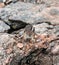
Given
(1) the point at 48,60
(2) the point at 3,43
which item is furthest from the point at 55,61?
(2) the point at 3,43

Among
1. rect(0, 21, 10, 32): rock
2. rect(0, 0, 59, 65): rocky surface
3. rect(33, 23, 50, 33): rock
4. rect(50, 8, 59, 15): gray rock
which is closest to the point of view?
rect(0, 0, 59, 65): rocky surface

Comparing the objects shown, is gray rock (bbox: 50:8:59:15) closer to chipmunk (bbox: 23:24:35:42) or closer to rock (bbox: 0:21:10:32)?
chipmunk (bbox: 23:24:35:42)

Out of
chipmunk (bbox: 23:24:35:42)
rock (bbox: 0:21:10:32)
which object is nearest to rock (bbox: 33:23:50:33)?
chipmunk (bbox: 23:24:35:42)

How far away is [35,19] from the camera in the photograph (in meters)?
5.75

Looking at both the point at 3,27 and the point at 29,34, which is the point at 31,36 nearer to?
the point at 29,34

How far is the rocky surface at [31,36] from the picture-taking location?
4.46 m

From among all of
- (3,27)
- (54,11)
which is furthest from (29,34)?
(54,11)

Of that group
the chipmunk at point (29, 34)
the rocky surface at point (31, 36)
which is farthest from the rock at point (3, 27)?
the chipmunk at point (29, 34)

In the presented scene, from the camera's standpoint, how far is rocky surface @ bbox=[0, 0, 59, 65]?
446 centimetres

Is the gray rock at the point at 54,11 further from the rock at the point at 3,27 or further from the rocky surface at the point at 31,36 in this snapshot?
the rock at the point at 3,27

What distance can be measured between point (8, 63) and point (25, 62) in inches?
15.8

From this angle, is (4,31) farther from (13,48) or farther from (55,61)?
(55,61)

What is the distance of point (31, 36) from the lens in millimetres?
4863

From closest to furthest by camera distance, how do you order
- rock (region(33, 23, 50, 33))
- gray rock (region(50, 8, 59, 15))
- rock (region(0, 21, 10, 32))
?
rock (region(33, 23, 50, 33)) < rock (region(0, 21, 10, 32)) < gray rock (region(50, 8, 59, 15))
